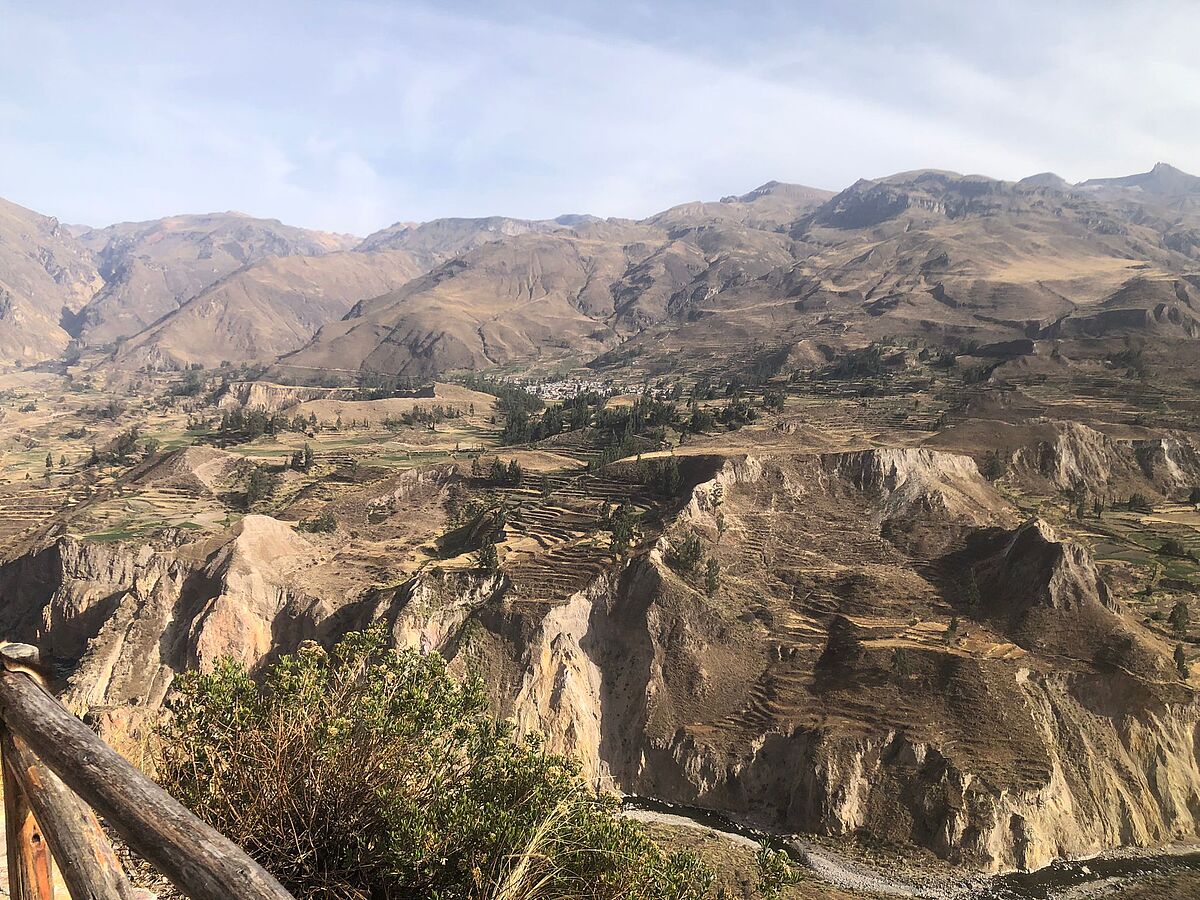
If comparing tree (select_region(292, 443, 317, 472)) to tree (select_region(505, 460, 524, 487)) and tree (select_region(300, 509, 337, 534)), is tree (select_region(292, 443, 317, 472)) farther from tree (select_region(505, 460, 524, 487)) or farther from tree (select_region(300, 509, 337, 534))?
tree (select_region(505, 460, 524, 487))

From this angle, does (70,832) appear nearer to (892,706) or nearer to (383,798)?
(383,798)

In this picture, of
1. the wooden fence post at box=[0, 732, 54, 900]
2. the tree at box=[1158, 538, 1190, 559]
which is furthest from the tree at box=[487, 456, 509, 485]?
the wooden fence post at box=[0, 732, 54, 900]

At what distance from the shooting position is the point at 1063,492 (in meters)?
63.2

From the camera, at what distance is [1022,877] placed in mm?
31719

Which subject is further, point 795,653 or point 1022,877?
point 795,653

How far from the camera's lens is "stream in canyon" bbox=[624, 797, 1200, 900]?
30.9 metres

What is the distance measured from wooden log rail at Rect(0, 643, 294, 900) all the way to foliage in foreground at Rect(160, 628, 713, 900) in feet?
19.0

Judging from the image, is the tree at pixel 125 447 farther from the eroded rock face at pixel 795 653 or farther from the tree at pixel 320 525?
the tree at pixel 320 525

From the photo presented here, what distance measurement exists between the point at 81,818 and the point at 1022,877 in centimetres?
4141

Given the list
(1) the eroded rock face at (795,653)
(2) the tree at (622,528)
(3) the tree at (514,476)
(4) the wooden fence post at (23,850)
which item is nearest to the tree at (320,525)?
(1) the eroded rock face at (795,653)

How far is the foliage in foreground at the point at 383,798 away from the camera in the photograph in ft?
29.1

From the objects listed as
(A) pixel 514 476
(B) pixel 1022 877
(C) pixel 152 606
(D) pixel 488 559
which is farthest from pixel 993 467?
(C) pixel 152 606

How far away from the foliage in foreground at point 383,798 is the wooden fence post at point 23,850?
5660mm

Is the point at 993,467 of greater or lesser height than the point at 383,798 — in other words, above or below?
above
